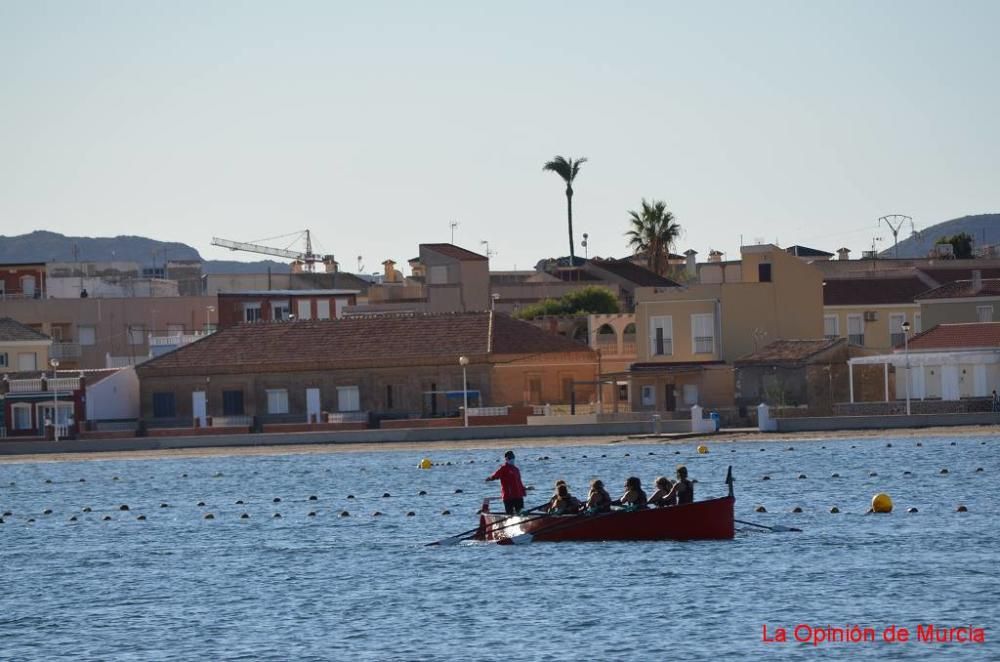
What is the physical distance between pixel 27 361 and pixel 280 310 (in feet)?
54.8

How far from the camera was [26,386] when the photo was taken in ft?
331

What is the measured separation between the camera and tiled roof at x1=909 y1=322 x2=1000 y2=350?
283ft

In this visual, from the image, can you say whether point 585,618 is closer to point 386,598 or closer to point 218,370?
point 386,598

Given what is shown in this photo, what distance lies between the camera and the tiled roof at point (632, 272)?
142400 mm

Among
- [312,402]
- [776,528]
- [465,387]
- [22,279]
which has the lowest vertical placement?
[776,528]

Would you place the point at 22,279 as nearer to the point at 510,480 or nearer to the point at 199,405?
the point at 199,405

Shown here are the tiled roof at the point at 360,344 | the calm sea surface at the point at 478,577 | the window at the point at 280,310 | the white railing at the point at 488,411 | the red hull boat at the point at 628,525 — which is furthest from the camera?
the window at the point at 280,310

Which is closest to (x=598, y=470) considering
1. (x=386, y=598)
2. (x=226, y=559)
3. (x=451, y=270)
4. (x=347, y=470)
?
(x=347, y=470)

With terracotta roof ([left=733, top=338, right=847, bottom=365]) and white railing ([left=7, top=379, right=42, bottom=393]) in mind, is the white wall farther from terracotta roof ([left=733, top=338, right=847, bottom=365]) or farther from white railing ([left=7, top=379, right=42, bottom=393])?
terracotta roof ([left=733, top=338, right=847, bottom=365])

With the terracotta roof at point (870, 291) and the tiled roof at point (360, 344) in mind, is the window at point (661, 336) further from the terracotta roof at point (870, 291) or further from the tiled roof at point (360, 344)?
the terracotta roof at point (870, 291)

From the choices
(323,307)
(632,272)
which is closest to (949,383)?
(323,307)

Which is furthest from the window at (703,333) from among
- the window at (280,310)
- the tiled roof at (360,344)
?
the window at (280,310)

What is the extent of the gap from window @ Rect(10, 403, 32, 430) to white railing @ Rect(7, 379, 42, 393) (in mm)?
789

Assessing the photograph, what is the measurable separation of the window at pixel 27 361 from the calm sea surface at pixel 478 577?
45.5 metres
